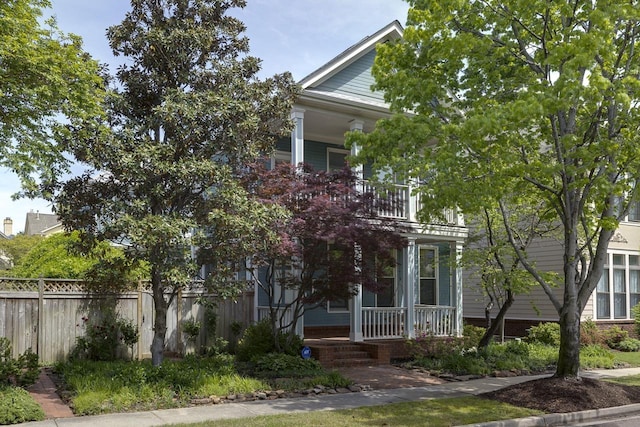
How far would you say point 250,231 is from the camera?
11242 millimetres

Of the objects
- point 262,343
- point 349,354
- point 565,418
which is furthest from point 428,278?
point 565,418

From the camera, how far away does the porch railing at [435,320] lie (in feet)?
58.1

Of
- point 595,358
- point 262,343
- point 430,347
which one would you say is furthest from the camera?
point 595,358

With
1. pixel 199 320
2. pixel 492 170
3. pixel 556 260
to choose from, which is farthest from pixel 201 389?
pixel 556 260

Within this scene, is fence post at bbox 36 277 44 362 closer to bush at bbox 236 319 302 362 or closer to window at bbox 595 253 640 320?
bush at bbox 236 319 302 362

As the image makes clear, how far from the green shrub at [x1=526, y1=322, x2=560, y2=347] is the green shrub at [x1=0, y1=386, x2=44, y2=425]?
51.0 ft

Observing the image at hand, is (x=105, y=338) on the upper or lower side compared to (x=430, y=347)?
upper

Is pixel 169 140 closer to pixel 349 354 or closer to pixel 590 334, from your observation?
pixel 349 354

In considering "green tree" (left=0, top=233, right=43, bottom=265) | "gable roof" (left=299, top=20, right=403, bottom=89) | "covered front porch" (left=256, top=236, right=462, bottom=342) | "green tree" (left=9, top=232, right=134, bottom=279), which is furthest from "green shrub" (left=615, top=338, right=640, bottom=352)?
"green tree" (left=0, top=233, right=43, bottom=265)

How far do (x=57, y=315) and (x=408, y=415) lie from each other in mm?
8576

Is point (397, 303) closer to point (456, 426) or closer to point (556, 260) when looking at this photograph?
point (556, 260)

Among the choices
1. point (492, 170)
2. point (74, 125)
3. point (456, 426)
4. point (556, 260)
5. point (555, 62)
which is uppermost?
point (555, 62)

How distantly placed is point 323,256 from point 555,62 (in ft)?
20.9

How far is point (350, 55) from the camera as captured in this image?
55.9 feet
